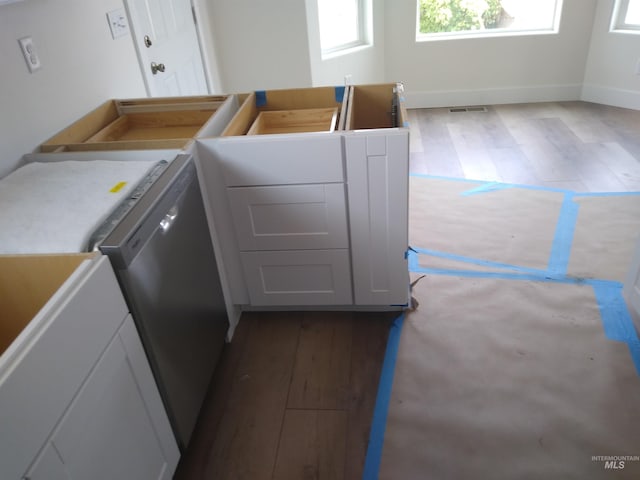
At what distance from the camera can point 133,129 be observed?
228 cm

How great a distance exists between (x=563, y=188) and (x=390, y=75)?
2.17 meters

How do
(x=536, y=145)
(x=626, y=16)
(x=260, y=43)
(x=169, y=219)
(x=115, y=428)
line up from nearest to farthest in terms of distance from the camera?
(x=115, y=428) → (x=169, y=219) → (x=260, y=43) → (x=536, y=145) → (x=626, y=16)

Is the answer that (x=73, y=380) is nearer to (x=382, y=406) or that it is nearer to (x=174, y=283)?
(x=174, y=283)

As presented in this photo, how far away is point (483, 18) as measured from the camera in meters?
4.49

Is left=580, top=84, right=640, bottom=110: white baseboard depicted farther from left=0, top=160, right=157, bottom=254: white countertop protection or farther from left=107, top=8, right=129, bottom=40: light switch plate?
left=0, top=160, right=157, bottom=254: white countertop protection

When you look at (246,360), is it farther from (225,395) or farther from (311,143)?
(311,143)

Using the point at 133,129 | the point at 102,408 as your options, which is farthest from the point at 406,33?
the point at 102,408

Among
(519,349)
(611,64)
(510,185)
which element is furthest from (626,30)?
(519,349)

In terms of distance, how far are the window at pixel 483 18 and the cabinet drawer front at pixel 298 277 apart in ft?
10.8

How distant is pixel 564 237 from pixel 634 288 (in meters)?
0.65

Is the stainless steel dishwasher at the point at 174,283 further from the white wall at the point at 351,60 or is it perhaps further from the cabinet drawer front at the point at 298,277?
the white wall at the point at 351,60

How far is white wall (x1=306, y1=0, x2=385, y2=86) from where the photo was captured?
3.65 meters

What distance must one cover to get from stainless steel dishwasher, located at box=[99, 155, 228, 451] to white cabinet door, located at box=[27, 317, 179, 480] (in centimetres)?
7
